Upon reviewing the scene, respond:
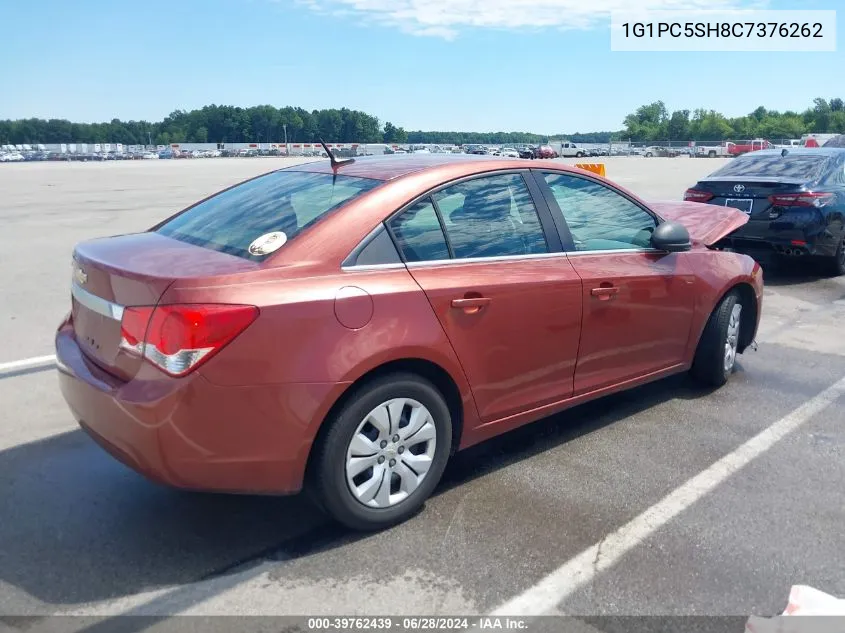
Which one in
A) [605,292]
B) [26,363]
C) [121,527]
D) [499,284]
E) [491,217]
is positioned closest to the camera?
[121,527]

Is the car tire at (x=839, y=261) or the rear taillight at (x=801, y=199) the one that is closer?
the rear taillight at (x=801, y=199)

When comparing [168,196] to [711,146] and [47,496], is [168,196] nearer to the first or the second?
[47,496]

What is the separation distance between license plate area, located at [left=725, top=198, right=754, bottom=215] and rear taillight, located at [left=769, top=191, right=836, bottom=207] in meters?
0.23

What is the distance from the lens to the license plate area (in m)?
8.73

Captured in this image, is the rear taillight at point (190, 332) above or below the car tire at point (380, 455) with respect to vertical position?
above

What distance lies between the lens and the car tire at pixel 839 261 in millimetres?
9156

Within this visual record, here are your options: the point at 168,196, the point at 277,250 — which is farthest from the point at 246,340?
the point at 168,196

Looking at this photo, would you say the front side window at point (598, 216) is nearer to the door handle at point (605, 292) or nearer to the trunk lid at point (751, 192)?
the door handle at point (605, 292)

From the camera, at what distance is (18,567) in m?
3.02

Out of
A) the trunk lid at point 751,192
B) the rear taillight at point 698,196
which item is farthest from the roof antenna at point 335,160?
the rear taillight at point 698,196

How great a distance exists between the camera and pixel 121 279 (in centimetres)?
308

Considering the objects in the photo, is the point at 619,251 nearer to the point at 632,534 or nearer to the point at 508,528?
the point at 632,534

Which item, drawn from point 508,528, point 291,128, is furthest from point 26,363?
point 291,128

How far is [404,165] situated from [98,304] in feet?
5.28
